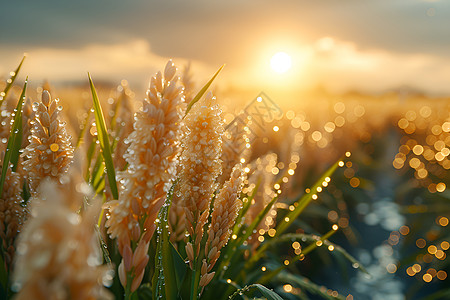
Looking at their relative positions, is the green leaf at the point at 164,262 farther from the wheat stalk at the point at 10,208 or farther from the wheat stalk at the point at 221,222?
the wheat stalk at the point at 10,208

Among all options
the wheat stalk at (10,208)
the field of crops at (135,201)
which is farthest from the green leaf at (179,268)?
the wheat stalk at (10,208)

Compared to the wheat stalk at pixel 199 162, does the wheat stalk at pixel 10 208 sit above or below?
below

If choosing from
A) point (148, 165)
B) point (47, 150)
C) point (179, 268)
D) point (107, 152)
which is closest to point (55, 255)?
point (148, 165)

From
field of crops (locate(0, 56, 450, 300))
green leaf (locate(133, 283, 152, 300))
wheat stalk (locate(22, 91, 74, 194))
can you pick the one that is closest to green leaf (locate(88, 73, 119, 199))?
field of crops (locate(0, 56, 450, 300))

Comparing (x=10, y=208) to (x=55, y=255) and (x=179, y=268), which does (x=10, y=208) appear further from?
(x=55, y=255)

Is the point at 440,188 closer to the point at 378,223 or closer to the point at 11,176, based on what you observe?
the point at 378,223

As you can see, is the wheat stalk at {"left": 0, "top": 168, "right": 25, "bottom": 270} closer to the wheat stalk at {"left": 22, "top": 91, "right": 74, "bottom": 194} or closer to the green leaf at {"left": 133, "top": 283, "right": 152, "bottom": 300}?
the wheat stalk at {"left": 22, "top": 91, "right": 74, "bottom": 194}

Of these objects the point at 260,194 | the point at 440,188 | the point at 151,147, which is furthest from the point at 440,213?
the point at 151,147

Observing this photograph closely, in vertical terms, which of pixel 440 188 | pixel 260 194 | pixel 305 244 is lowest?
pixel 305 244
